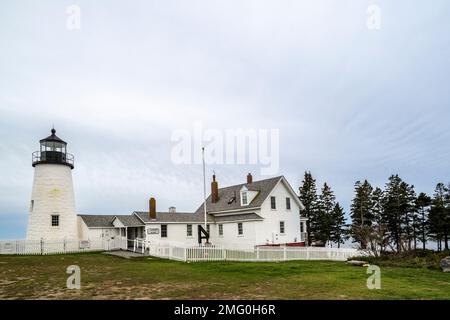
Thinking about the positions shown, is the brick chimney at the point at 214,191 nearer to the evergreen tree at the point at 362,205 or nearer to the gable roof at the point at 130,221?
the gable roof at the point at 130,221

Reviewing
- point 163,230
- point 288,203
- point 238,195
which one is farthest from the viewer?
point 238,195

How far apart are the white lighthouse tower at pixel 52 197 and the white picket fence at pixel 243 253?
31.3 feet

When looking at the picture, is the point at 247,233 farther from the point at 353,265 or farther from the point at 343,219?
the point at 343,219

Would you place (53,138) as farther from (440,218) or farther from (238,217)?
(440,218)

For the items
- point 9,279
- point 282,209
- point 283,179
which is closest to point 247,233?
point 282,209

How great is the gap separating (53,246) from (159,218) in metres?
9.66

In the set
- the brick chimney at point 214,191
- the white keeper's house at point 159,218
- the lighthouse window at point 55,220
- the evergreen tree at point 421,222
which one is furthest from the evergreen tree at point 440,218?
the lighthouse window at point 55,220

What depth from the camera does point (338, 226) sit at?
159ft

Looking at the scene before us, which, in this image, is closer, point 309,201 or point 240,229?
point 240,229

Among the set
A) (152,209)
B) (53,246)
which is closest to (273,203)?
(152,209)

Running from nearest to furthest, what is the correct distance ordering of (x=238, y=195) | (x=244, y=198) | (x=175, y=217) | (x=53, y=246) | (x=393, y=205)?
(x=53, y=246), (x=244, y=198), (x=175, y=217), (x=238, y=195), (x=393, y=205)

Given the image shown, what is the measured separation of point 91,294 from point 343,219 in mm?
43825
